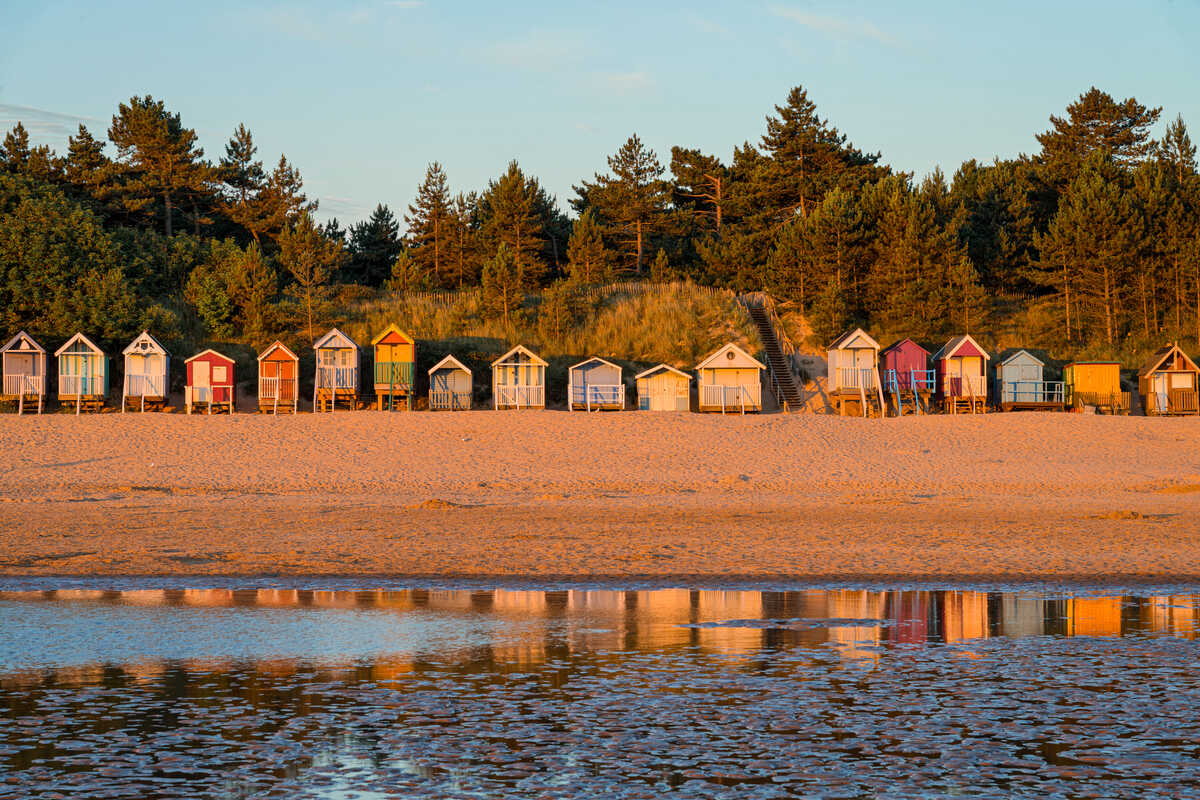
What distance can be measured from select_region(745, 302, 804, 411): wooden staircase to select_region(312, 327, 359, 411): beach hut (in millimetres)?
20390

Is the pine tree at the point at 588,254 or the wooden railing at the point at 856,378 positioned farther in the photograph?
the pine tree at the point at 588,254

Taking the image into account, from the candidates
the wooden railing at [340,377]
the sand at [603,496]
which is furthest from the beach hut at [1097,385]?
the wooden railing at [340,377]

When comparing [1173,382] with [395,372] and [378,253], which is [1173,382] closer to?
[395,372]

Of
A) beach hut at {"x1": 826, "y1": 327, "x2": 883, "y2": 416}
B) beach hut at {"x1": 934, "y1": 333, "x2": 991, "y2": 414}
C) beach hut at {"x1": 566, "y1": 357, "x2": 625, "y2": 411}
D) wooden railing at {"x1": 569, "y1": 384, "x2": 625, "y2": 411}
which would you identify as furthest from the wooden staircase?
beach hut at {"x1": 566, "y1": 357, "x2": 625, "y2": 411}

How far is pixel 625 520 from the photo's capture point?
23609 millimetres

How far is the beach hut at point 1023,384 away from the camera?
5616 centimetres

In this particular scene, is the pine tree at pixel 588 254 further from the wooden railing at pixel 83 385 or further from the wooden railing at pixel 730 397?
the wooden railing at pixel 83 385

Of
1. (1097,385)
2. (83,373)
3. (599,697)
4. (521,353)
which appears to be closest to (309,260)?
(83,373)

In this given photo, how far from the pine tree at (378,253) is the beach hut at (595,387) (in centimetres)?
3700

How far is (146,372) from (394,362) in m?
11.5

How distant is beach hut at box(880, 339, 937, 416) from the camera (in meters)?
57.0

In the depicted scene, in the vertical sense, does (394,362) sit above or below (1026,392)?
above

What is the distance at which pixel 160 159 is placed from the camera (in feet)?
256

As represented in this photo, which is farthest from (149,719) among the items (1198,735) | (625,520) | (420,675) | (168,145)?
(168,145)
